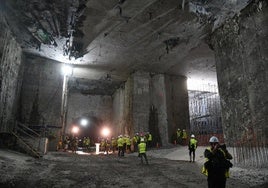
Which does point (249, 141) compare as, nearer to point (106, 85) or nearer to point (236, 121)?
point (236, 121)

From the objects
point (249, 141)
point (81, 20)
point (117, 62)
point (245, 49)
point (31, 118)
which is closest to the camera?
point (249, 141)

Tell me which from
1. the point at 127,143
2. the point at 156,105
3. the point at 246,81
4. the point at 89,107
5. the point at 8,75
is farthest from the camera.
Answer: the point at 89,107

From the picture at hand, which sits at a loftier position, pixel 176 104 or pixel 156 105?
pixel 176 104

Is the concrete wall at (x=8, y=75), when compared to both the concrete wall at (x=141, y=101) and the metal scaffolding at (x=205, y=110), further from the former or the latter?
the metal scaffolding at (x=205, y=110)

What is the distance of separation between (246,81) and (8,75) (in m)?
15.1

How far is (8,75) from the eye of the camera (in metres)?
14.6

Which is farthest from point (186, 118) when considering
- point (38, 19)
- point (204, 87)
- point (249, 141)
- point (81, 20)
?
point (38, 19)

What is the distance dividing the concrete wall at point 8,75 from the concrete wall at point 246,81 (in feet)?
46.2

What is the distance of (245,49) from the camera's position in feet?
41.0

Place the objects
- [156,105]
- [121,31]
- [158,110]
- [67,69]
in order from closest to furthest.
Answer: [121,31] < [67,69] < [158,110] < [156,105]

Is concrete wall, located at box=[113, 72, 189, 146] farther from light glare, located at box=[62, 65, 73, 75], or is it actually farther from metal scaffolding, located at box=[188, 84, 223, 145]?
light glare, located at box=[62, 65, 73, 75]

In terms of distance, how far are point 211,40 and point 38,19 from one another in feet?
39.3

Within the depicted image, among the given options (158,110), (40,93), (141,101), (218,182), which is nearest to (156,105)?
(158,110)

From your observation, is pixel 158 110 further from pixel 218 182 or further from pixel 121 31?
pixel 218 182
